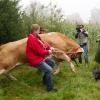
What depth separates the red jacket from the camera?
30.2 ft

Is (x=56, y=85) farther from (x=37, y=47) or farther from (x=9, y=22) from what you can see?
(x=9, y=22)

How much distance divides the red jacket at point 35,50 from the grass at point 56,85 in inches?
34.3

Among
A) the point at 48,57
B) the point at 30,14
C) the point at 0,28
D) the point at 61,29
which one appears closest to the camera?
the point at 48,57

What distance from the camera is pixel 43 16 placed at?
62.1 feet

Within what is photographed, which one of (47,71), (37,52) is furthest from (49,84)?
(37,52)

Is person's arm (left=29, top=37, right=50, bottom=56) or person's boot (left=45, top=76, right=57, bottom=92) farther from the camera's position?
person's boot (left=45, top=76, right=57, bottom=92)

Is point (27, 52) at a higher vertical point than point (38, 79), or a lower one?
higher

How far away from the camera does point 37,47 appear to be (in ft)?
30.2

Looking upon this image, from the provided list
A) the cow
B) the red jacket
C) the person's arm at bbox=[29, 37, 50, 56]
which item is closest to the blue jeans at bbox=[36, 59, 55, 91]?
the red jacket

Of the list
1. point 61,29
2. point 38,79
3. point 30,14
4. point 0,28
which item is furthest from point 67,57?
point 61,29

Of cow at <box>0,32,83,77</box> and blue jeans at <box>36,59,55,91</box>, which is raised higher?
cow at <box>0,32,83,77</box>

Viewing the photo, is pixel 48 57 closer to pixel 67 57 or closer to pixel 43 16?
pixel 67 57

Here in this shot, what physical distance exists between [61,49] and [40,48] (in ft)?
5.42

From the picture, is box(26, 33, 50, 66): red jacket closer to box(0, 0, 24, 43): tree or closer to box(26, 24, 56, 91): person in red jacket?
box(26, 24, 56, 91): person in red jacket
